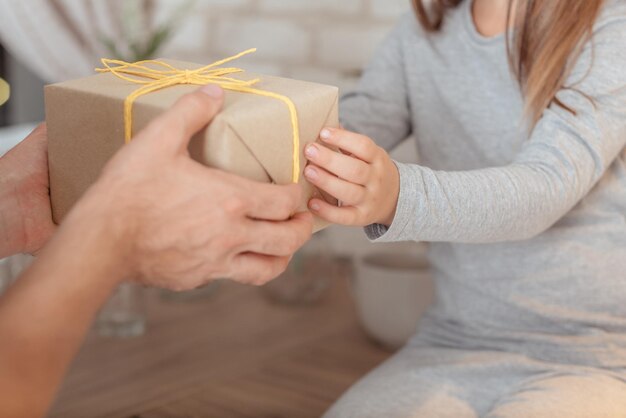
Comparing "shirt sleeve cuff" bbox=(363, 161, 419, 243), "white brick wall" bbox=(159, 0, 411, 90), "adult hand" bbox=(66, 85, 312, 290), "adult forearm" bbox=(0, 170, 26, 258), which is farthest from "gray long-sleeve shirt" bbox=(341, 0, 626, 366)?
"white brick wall" bbox=(159, 0, 411, 90)

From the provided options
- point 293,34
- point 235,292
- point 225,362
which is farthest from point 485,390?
point 293,34

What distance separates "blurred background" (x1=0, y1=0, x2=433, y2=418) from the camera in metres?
1.73

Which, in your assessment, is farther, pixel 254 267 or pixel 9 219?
→ pixel 9 219

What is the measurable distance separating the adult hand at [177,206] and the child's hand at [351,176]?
2.8 inches

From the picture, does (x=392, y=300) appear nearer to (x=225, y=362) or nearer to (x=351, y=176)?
(x=225, y=362)

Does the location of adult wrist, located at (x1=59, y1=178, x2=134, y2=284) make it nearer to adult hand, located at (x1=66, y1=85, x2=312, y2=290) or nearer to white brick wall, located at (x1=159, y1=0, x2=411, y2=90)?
adult hand, located at (x1=66, y1=85, x2=312, y2=290)

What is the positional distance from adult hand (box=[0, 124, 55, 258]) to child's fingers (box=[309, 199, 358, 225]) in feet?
1.17

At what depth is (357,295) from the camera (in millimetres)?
1976

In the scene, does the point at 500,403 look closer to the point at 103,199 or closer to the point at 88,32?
the point at 103,199

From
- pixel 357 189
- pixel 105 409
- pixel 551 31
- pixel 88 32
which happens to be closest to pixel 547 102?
pixel 551 31

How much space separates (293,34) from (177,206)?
1686 mm

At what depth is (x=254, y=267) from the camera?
91cm

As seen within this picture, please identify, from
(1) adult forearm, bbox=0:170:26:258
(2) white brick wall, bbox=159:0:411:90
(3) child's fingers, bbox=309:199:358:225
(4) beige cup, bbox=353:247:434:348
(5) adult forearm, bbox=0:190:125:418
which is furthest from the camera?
(2) white brick wall, bbox=159:0:411:90

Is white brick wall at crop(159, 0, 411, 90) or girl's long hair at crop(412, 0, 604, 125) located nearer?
girl's long hair at crop(412, 0, 604, 125)
